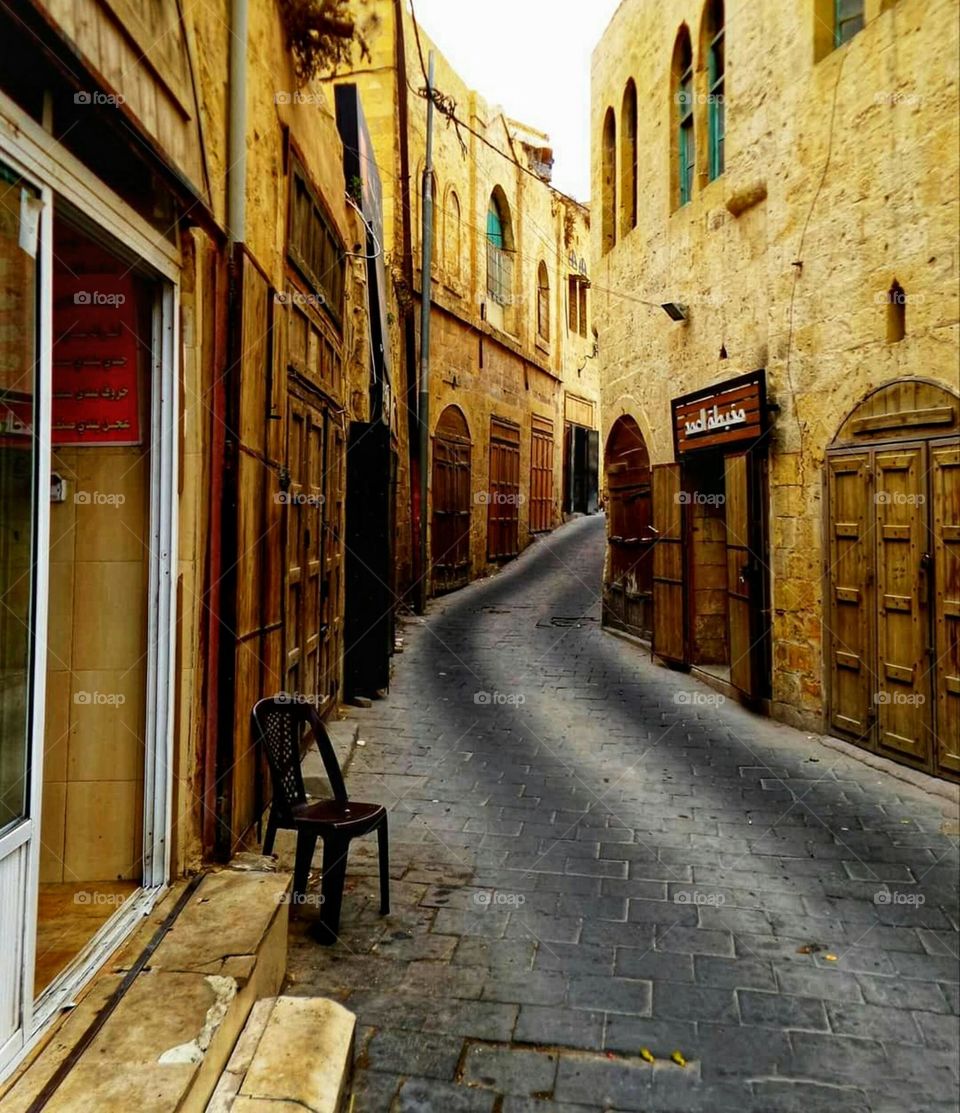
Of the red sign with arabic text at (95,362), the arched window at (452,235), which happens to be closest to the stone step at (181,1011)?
the red sign with arabic text at (95,362)

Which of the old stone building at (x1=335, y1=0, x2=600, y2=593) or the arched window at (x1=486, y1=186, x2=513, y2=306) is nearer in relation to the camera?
the old stone building at (x1=335, y1=0, x2=600, y2=593)

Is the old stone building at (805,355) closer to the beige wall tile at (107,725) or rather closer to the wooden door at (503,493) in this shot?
the beige wall tile at (107,725)

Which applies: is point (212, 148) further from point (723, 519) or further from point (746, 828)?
point (723, 519)

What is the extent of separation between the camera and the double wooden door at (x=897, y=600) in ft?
19.8

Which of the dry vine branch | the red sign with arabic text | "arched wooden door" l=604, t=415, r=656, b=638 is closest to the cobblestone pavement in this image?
the red sign with arabic text

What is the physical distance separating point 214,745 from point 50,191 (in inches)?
97.9

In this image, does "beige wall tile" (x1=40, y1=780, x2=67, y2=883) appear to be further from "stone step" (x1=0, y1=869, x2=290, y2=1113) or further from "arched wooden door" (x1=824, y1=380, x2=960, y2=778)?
"arched wooden door" (x1=824, y1=380, x2=960, y2=778)

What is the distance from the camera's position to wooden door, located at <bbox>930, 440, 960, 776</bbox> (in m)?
5.96

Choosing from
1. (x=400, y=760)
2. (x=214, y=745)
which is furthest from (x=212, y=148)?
(x=400, y=760)

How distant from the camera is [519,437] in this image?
64.3 ft

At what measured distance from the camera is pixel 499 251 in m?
19.0

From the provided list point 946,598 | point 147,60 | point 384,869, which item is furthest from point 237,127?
point 946,598

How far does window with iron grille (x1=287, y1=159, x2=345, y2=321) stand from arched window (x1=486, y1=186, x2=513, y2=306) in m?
11.1

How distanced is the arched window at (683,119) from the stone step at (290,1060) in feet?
32.6
